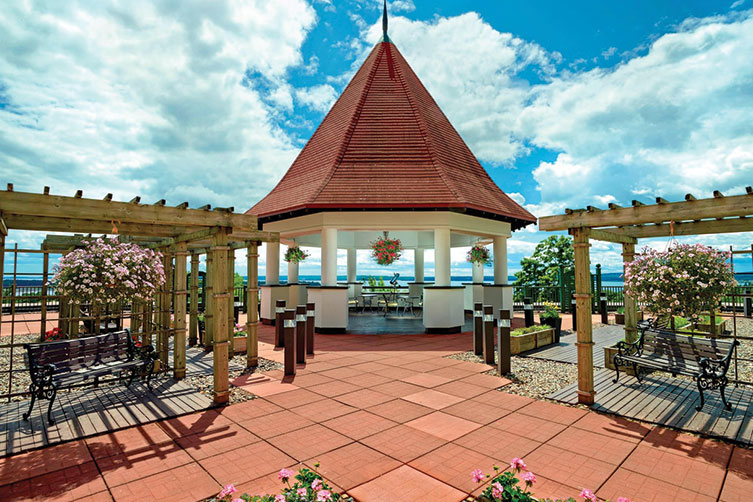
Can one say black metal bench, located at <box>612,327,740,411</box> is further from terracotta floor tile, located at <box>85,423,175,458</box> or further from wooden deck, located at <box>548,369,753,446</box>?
terracotta floor tile, located at <box>85,423,175,458</box>

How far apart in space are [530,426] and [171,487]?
382 centimetres

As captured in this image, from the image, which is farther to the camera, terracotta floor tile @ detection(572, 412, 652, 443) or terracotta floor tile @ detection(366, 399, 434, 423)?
terracotta floor tile @ detection(366, 399, 434, 423)

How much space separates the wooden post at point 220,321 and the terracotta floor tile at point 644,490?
181 inches

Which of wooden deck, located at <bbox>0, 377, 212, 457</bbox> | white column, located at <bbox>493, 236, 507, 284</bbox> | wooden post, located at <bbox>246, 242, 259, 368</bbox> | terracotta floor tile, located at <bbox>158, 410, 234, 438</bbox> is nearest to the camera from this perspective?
wooden deck, located at <bbox>0, 377, 212, 457</bbox>

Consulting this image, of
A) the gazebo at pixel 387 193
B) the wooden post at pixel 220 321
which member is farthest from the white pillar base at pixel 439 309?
the wooden post at pixel 220 321

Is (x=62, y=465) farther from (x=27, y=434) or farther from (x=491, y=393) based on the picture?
(x=491, y=393)

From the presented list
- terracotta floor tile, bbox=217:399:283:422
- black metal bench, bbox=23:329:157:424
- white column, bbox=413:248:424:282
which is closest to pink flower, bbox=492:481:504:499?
terracotta floor tile, bbox=217:399:283:422

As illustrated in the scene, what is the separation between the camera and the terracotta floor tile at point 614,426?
14.6 ft

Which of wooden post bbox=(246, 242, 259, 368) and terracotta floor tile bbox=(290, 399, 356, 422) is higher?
wooden post bbox=(246, 242, 259, 368)

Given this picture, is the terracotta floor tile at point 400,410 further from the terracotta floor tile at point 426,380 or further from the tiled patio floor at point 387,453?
the terracotta floor tile at point 426,380

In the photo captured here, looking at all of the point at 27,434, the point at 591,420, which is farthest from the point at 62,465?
the point at 591,420

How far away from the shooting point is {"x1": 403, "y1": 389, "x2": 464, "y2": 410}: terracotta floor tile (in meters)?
5.49

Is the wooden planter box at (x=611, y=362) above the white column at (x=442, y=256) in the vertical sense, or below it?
below

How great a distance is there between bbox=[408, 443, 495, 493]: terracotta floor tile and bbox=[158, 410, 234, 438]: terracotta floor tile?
2494 millimetres
